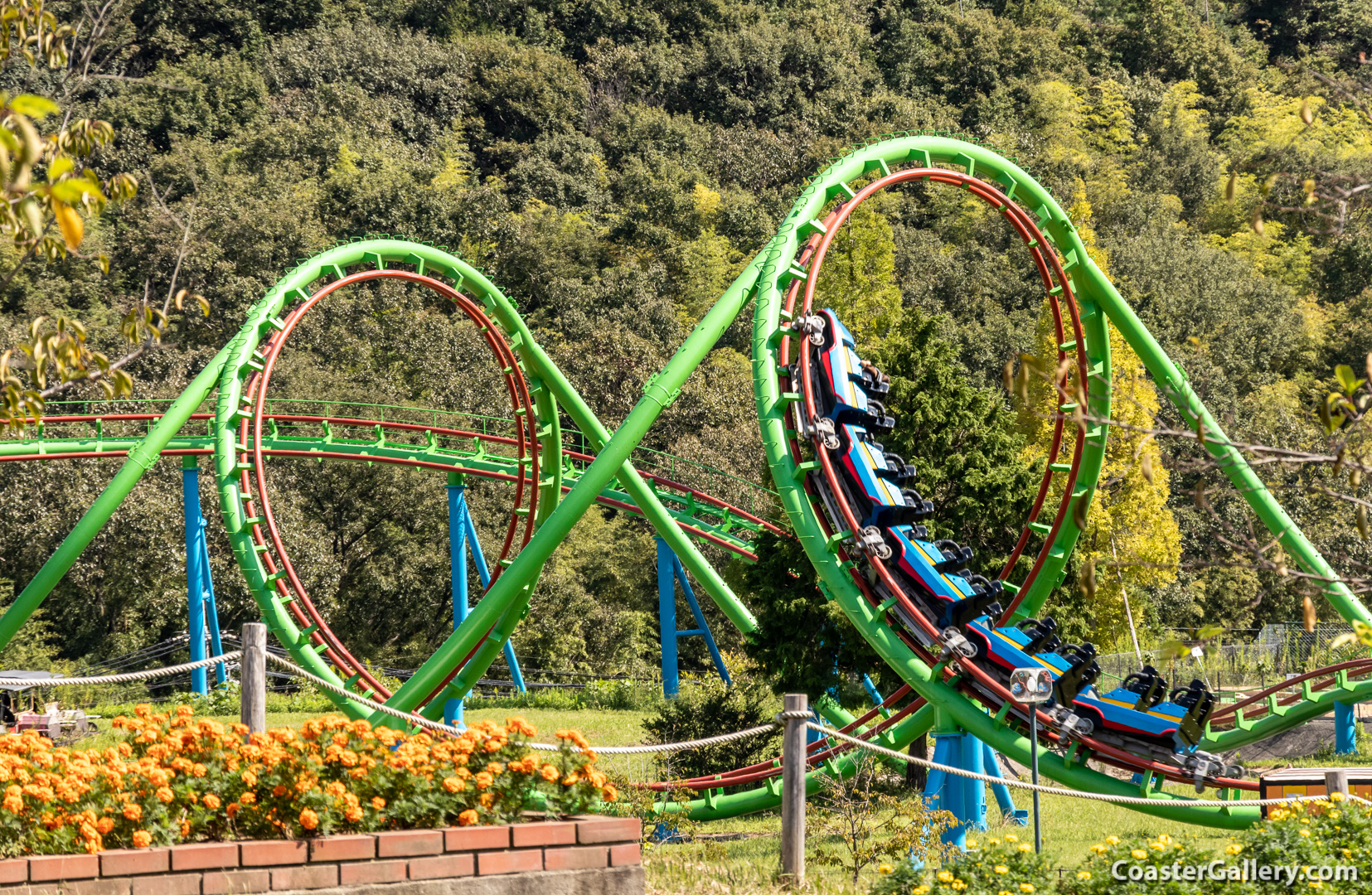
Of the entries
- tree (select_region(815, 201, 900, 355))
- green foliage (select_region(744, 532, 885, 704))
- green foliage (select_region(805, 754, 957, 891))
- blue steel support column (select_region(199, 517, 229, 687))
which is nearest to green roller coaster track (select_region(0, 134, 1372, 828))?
green foliage (select_region(744, 532, 885, 704))

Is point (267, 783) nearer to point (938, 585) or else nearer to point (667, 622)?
point (938, 585)

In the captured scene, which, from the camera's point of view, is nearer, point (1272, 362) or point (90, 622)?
point (90, 622)

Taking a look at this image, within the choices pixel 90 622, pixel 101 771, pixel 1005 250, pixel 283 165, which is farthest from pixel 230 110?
pixel 101 771

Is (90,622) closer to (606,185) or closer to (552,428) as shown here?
(552,428)

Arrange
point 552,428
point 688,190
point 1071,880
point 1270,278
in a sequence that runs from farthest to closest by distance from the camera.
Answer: point 688,190 < point 1270,278 < point 552,428 < point 1071,880

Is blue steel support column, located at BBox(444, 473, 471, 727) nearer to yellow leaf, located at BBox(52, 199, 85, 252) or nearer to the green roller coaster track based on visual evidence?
the green roller coaster track

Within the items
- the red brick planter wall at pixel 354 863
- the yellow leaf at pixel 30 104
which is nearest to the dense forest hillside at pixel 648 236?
the yellow leaf at pixel 30 104

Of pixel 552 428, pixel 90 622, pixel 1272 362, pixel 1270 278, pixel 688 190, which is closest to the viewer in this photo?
pixel 552 428
